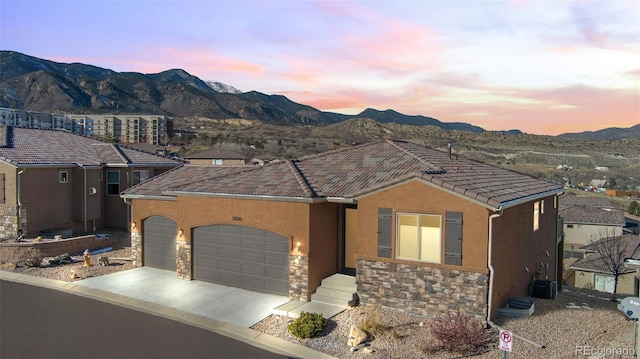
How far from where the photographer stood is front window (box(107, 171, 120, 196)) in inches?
1089

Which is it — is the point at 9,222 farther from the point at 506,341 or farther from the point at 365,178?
the point at 506,341

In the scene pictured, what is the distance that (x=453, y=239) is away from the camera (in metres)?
13.2

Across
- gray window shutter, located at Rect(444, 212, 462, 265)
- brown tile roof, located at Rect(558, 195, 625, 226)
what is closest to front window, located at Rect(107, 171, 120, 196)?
gray window shutter, located at Rect(444, 212, 462, 265)

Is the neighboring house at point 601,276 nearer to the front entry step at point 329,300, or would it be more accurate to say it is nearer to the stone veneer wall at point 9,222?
the front entry step at point 329,300

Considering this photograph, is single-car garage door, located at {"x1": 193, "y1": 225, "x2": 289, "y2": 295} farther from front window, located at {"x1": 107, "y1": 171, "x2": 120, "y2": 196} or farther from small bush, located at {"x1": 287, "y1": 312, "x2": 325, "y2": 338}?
front window, located at {"x1": 107, "y1": 171, "x2": 120, "y2": 196}

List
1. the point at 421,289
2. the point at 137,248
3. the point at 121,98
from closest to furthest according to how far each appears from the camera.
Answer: the point at 421,289, the point at 137,248, the point at 121,98

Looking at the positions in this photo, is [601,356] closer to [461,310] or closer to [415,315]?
[461,310]

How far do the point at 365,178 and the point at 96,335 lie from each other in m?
9.43

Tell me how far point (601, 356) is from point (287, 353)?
7.39 m

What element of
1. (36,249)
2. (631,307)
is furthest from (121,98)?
(631,307)

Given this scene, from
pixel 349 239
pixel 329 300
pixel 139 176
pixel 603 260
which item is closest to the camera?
pixel 329 300

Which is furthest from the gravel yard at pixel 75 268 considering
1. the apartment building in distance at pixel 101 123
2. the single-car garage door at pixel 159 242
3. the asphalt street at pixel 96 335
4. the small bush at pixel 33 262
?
the apartment building in distance at pixel 101 123

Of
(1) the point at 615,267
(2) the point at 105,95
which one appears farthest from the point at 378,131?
(2) the point at 105,95

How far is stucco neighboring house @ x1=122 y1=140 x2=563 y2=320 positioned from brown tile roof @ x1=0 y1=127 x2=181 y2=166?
25.9ft
